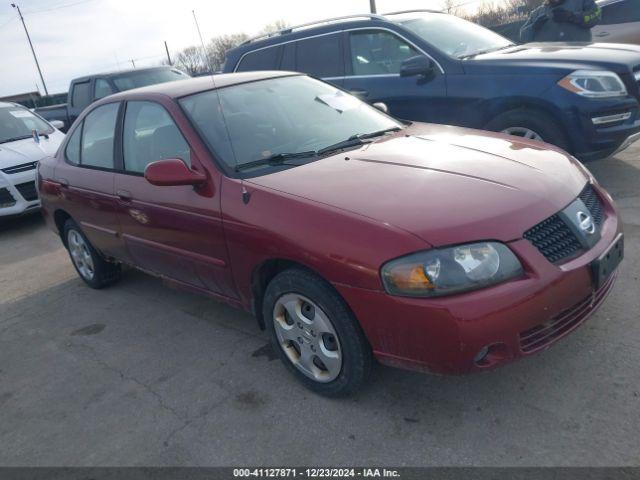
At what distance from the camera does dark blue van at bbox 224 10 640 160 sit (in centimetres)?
489

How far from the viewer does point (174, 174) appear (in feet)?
10.2

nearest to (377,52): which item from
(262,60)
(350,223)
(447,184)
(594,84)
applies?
(262,60)

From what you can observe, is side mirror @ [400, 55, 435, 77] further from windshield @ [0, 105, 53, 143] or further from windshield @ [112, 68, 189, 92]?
windshield @ [112, 68, 189, 92]

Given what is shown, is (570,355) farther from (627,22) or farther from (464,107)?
(627,22)

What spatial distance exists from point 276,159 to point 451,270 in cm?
135

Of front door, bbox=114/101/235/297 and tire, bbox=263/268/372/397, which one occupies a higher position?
front door, bbox=114/101/235/297

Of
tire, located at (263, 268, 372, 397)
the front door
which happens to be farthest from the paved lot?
the front door

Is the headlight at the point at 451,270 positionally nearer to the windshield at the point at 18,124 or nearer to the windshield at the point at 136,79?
the windshield at the point at 18,124

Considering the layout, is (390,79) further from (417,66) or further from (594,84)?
(594,84)

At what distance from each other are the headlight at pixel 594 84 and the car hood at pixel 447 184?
6.09 feet

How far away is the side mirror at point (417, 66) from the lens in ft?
17.8

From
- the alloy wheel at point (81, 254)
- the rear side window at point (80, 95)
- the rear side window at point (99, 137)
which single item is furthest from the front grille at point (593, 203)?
the rear side window at point (80, 95)

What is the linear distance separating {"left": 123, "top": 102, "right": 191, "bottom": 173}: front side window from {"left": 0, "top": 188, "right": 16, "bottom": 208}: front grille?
14.7 feet

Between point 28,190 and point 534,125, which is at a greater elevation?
point 534,125
